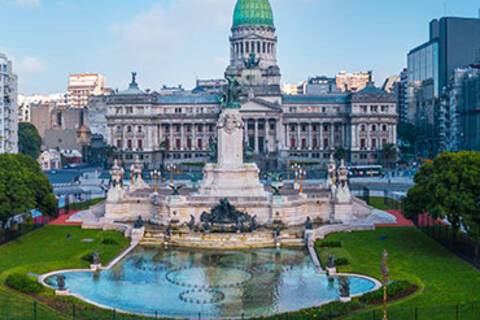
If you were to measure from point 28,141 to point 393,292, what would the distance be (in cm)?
14207

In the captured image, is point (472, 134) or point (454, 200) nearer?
point (454, 200)

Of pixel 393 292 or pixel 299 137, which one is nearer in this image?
pixel 393 292

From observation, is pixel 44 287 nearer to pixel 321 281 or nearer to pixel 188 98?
pixel 321 281

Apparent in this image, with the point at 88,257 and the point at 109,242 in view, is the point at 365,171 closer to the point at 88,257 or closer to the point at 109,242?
the point at 109,242

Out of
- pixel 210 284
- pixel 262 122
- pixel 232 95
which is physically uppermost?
pixel 262 122

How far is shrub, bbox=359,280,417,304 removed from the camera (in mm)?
39406

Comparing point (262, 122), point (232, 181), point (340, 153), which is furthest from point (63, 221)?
point (262, 122)

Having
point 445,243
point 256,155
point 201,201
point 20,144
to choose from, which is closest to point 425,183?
point 445,243

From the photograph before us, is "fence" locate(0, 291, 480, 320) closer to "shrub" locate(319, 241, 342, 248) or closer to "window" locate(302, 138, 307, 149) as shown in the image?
"shrub" locate(319, 241, 342, 248)

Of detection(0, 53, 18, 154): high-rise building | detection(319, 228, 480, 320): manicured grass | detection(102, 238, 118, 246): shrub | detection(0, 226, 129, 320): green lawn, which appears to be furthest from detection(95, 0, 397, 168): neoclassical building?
detection(102, 238, 118, 246): shrub

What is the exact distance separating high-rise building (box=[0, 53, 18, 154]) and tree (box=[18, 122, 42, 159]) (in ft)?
118

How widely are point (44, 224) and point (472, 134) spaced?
103097mm

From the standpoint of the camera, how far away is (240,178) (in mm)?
73625

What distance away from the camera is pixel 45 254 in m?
54.6
